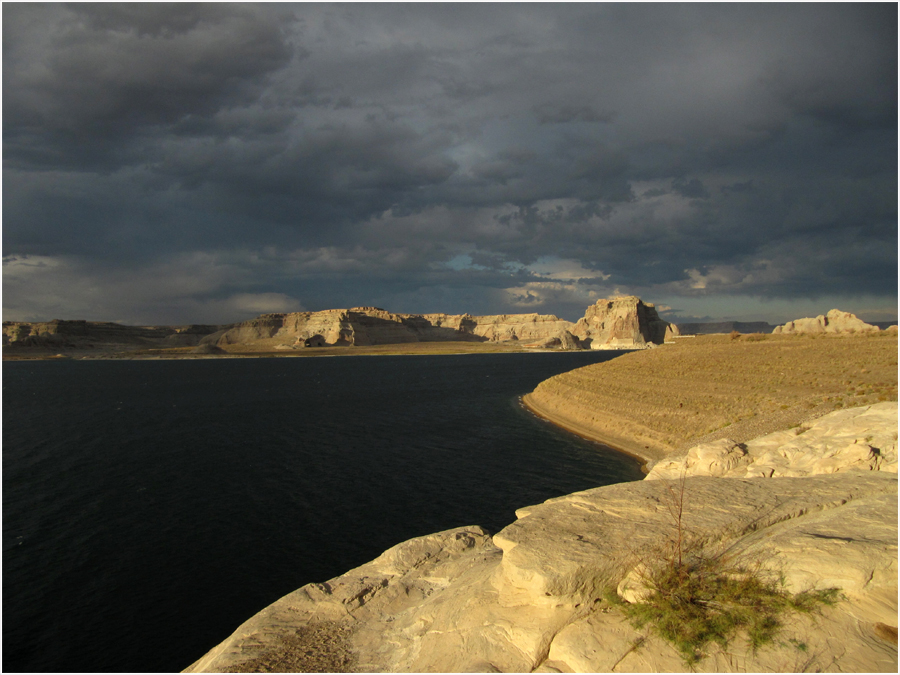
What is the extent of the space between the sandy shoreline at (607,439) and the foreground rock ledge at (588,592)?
72.1 feet

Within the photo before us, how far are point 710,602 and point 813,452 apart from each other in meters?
12.3

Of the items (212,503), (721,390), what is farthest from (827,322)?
(212,503)

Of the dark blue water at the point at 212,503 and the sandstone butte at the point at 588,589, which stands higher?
the sandstone butte at the point at 588,589

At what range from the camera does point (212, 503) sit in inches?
1014

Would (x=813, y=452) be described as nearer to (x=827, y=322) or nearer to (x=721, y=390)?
(x=721, y=390)

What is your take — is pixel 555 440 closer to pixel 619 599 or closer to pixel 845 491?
pixel 845 491

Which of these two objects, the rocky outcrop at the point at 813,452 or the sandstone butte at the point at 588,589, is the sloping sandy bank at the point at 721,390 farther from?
the sandstone butte at the point at 588,589

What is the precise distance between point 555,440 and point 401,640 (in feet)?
107

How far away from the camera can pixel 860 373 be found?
120 feet

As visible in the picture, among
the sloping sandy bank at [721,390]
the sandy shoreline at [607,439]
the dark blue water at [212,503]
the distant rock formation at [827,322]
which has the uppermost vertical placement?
the distant rock formation at [827,322]

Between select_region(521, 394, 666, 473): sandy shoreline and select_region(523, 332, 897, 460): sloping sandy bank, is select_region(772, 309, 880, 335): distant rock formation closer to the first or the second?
select_region(523, 332, 897, 460): sloping sandy bank

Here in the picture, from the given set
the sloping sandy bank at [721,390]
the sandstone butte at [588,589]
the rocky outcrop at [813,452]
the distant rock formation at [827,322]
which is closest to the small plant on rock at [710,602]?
the sandstone butte at [588,589]

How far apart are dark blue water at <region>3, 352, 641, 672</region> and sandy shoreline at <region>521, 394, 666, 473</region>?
A: 1431 mm

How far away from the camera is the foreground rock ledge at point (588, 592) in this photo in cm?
722
